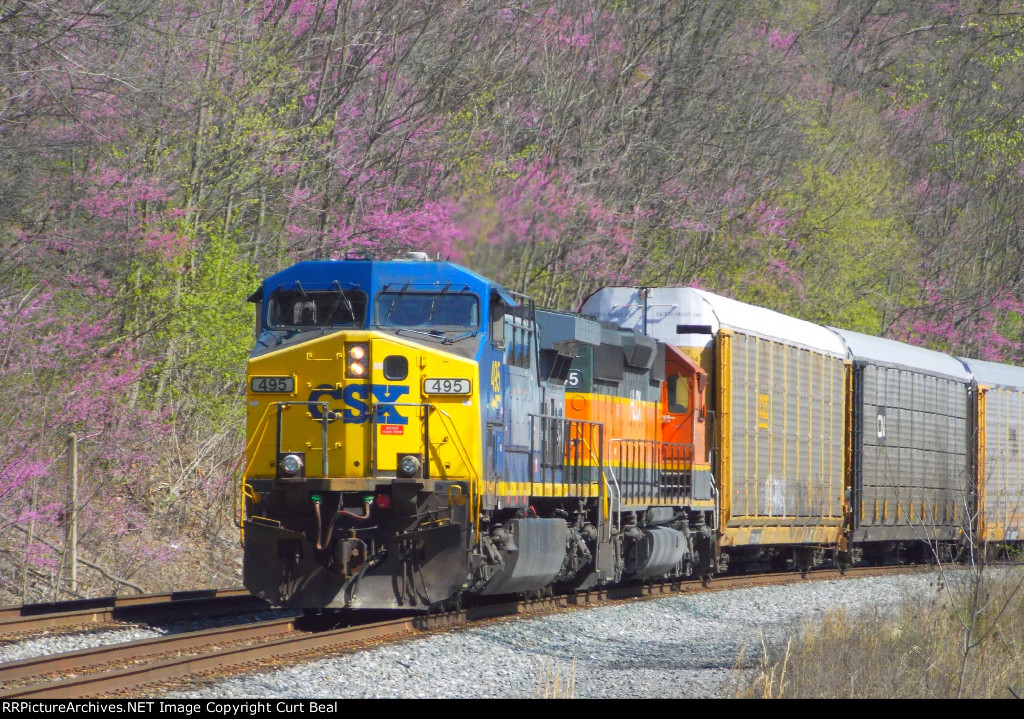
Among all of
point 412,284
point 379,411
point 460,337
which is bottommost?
point 379,411

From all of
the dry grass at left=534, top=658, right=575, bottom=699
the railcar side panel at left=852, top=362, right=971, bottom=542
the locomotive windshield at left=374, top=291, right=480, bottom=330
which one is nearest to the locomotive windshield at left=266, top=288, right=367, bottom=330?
the locomotive windshield at left=374, top=291, right=480, bottom=330

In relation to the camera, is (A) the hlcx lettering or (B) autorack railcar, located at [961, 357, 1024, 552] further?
(B) autorack railcar, located at [961, 357, 1024, 552]

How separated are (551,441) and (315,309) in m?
3.18

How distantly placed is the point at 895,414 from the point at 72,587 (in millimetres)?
12976

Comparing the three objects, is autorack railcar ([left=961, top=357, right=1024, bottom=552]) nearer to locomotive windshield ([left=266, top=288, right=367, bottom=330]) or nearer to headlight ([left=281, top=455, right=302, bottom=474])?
locomotive windshield ([left=266, top=288, right=367, bottom=330])

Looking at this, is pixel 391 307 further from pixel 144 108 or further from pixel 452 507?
pixel 144 108

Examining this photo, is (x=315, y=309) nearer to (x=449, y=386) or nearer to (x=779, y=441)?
(x=449, y=386)

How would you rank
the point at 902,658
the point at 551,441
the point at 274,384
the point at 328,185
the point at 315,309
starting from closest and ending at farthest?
the point at 902,658 < the point at 274,384 < the point at 315,309 < the point at 551,441 < the point at 328,185

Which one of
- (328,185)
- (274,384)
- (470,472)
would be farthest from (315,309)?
(328,185)

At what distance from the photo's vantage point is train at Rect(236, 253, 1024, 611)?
11.5 m

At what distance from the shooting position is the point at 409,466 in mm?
11391

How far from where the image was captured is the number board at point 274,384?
38.2 ft

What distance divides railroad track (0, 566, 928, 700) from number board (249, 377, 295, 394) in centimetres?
207

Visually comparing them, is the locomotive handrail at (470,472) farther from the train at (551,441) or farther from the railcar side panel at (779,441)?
the railcar side panel at (779,441)
